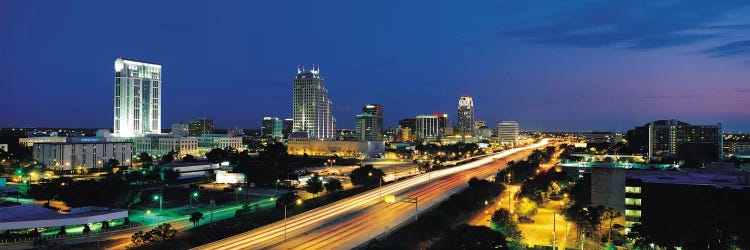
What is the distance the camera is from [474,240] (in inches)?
1213

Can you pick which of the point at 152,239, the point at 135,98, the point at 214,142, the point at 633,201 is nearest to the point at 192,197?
the point at 152,239

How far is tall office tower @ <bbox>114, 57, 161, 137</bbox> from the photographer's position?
140000 millimetres

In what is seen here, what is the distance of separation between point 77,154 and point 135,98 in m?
51.6

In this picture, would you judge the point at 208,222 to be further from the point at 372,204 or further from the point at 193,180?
the point at 193,180

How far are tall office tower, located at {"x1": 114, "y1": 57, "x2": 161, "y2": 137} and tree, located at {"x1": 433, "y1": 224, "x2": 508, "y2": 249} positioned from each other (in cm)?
12782

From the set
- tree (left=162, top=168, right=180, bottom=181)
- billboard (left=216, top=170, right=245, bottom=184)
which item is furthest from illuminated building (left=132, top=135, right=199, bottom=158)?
billboard (left=216, top=170, right=245, bottom=184)

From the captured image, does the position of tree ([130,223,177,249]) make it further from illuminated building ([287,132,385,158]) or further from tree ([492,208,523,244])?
illuminated building ([287,132,385,158])

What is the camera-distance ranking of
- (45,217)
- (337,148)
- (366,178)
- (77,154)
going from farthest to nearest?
(337,148) < (77,154) < (366,178) < (45,217)

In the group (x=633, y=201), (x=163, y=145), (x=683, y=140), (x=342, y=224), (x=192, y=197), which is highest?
(x=683, y=140)

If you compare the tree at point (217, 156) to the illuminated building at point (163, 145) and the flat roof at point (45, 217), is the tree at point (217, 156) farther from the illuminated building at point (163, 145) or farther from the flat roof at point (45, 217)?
the flat roof at point (45, 217)

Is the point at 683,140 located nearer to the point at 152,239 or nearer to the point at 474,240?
the point at 474,240

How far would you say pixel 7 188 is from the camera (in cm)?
6700

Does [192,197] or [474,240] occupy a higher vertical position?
[474,240]

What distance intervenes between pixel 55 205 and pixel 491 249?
4523cm
